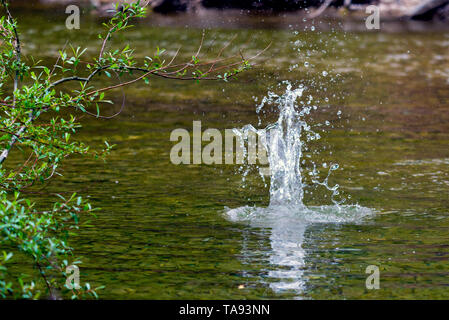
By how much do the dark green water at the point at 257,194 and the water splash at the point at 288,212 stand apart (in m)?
0.12

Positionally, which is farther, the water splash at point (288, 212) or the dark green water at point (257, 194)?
the water splash at point (288, 212)

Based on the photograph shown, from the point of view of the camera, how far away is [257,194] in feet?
35.3

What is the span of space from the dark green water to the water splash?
4.7 inches

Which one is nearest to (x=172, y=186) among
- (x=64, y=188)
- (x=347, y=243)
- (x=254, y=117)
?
(x=64, y=188)

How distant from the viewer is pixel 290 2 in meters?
37.6

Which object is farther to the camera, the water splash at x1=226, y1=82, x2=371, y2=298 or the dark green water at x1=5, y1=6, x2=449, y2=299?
the water splash at x1=226, y1=82, x2=371, y2=298

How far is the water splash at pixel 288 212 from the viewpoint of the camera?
7.62 m

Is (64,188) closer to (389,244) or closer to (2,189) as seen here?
(2,189)

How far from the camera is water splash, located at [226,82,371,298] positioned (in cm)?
762

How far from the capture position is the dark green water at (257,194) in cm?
735

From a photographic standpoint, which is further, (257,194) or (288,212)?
(257,194)

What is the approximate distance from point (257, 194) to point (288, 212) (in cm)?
110

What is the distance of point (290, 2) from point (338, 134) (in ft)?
79.0

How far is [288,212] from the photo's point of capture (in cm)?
973
